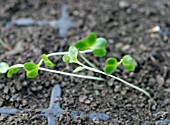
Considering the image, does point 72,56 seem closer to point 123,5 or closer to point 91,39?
point 91,39

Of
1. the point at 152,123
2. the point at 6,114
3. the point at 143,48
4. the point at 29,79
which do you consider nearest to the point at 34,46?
the point at 29,79

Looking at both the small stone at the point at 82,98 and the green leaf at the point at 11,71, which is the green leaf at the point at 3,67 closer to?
the green leaf at the point at 11,71

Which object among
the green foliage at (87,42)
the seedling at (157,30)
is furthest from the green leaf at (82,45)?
the seedling at (157,30)

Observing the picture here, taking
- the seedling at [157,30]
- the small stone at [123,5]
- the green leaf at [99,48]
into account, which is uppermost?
the small stone at [123,5]

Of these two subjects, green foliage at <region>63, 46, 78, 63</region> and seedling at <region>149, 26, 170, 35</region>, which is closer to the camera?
green foliage at <region>63, 46, 78, 63</region>

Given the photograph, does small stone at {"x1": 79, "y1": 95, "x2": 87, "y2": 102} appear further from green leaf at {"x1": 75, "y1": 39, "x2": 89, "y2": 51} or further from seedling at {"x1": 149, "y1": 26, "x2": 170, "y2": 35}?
seedling at {"x1": 149, "y1": 26, "x2": 170, "y2": 35}

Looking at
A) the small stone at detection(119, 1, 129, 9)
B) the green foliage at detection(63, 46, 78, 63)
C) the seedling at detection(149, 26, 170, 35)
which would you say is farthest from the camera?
the small stone at detection(119, 1, 129, 9)

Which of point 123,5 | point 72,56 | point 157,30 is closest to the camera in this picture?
point 72,56

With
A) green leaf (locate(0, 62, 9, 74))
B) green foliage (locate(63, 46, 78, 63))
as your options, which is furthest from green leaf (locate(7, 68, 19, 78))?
green foliage (locate(63, 46, 78, 63))

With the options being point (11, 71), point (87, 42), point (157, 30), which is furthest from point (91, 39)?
point (157, 30)
